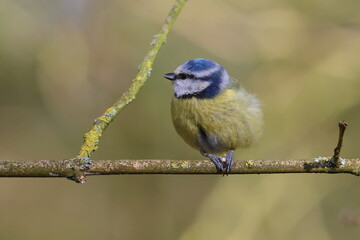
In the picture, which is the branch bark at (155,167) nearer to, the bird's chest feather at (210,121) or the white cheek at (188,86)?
the bird's chest feather at (210,121)

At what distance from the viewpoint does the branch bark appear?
6.21 ft

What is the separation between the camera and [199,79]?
3111 millimetres

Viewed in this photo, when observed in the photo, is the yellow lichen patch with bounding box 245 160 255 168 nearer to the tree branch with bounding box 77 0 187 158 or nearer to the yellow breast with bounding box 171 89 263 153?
the tree branch with bounding box 77 0 187 158

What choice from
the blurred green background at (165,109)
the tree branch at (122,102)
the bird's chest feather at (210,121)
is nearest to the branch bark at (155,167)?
the tree branch at (122,102)

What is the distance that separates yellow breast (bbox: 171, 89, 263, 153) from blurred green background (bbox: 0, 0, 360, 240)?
1.46m

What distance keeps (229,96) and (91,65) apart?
2.19 metres

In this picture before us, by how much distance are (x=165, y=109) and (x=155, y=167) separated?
2.79 metres

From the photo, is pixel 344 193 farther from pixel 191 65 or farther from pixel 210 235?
pixel 191 65

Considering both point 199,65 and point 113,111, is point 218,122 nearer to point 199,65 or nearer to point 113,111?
point 199,65

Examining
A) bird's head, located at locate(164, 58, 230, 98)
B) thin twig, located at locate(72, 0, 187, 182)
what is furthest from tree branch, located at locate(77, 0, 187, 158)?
bird's head, located at locate(164, 58, 230, 98)

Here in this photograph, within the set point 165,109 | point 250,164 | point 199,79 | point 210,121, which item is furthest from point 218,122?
point 165,109

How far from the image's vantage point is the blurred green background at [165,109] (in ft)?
14.2

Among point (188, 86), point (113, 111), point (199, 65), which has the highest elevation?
point (199, 65)

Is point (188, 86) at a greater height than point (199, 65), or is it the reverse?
point (199, 65)
